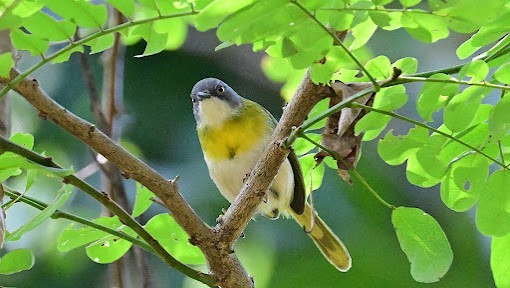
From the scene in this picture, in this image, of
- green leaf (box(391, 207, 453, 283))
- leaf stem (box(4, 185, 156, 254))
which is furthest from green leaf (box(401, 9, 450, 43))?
leaf stem (box(4, 185, 156, 254))

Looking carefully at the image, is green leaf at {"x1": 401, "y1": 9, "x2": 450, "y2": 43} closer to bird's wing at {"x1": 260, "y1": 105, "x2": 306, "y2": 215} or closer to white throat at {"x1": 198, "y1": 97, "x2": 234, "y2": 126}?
bird's wing at {"x1": 260, "y1": 105, "x2": 306, "y2": 215}

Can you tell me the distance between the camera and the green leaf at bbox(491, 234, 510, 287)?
1.68m

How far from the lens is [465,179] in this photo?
60.9 inches

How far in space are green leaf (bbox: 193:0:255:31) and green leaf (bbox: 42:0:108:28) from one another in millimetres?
239

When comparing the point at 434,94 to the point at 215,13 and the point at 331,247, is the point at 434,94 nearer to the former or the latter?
the point at 215,13

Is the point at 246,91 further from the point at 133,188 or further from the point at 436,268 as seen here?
the point at 436,268

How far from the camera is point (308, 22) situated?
1287 mm

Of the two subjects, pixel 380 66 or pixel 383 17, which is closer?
pixel 383 17

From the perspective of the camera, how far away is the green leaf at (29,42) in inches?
53.0

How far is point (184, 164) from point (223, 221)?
9.00 ft

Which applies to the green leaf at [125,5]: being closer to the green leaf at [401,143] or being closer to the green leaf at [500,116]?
the green leaf at [401,143]

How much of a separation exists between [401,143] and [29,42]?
687 millimetres

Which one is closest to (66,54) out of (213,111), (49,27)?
(49,27)

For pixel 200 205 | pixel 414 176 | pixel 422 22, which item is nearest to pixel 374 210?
pixel 200 205
